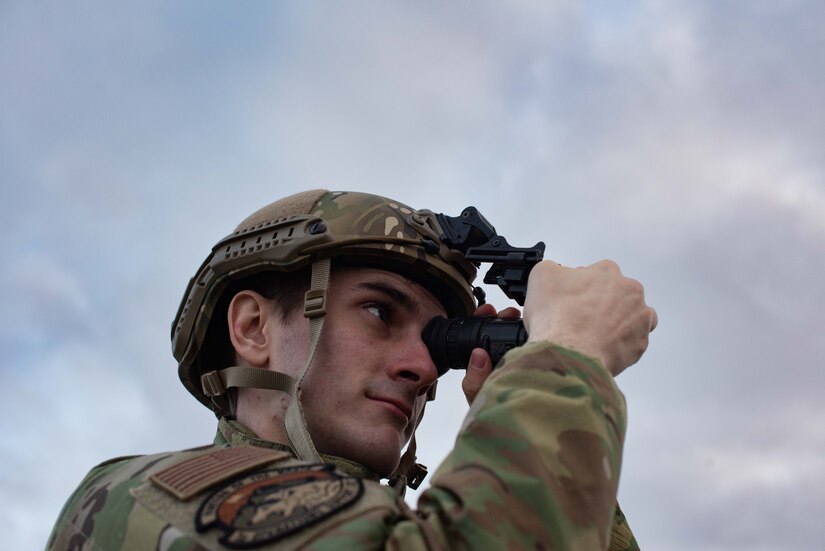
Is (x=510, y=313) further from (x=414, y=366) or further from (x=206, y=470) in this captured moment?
(x=206, y=470)

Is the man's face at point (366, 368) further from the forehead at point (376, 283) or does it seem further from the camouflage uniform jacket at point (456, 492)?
the camouflage uniform jacket at point (456, 492)

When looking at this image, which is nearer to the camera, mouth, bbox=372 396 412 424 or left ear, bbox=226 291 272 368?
mouth, bbox=372 396 412 424

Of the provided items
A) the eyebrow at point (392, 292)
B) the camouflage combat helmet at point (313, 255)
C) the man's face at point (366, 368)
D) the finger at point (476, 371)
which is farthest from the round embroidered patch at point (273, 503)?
the eyebrow at point (392, 292)

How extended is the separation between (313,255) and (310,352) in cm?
48

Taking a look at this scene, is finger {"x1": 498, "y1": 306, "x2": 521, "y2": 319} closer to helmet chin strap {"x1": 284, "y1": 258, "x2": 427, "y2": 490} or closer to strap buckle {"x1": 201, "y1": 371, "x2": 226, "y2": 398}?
helmet chin strap {"x1": 284, "y1": 258, "x2": 427, "y2": 490}

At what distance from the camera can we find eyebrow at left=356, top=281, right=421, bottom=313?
12.6 ft

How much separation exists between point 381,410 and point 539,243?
1003 mm

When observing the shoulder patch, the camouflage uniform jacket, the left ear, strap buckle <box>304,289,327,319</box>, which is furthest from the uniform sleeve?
the left ear

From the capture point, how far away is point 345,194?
4.26m

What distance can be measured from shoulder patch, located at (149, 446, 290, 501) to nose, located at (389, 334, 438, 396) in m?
1.09

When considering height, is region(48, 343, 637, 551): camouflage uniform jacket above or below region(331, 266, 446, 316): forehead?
below

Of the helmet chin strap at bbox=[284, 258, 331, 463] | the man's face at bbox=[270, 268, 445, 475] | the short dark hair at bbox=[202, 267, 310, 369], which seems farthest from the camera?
the short dark hair at bbox=[202, 267, 310, 369]

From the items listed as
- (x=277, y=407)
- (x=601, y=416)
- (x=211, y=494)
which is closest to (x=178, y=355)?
(x=277, y=407)

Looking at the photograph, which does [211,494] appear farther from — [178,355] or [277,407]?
[178,355]
